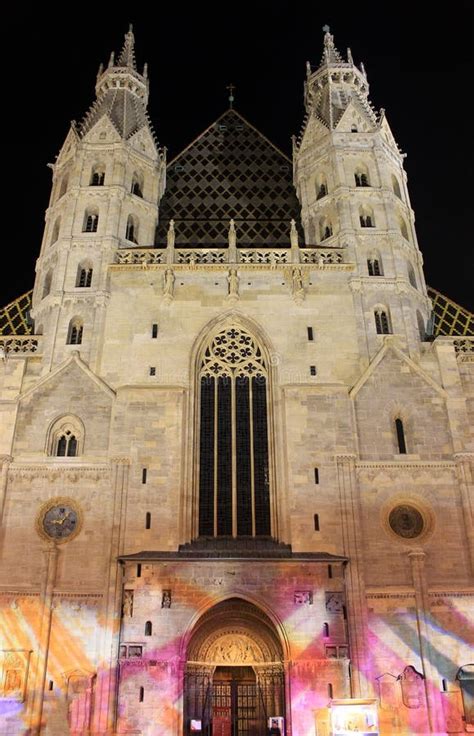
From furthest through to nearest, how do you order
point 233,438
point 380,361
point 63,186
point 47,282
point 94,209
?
point 63,186 → point 94,209 → point 47,282 → point 380,361 → point 233,438

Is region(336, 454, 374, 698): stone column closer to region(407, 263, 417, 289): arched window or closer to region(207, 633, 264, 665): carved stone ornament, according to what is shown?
region(207, 633, 264, 665): carved stone ornament

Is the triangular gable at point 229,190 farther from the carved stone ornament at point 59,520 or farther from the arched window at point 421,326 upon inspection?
the carved stone ornament at point 59,520

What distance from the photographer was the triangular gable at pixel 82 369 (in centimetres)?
2144

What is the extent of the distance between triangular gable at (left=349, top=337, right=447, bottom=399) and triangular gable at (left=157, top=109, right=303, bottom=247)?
7350mm

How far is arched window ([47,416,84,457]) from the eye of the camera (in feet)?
68.4

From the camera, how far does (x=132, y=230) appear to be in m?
26.2

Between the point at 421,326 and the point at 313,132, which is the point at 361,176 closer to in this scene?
the point at 313,132

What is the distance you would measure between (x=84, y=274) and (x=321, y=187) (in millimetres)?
10276

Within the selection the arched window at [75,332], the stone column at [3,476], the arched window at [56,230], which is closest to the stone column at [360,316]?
the arched window at [75,332]

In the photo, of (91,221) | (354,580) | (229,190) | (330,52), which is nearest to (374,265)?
(229,190)

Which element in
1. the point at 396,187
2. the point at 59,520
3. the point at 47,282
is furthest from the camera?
the point at 396,187

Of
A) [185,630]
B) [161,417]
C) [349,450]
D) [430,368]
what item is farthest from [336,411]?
[185,630]

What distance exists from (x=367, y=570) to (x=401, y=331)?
8.14m

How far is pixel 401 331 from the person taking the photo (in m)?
22.8
